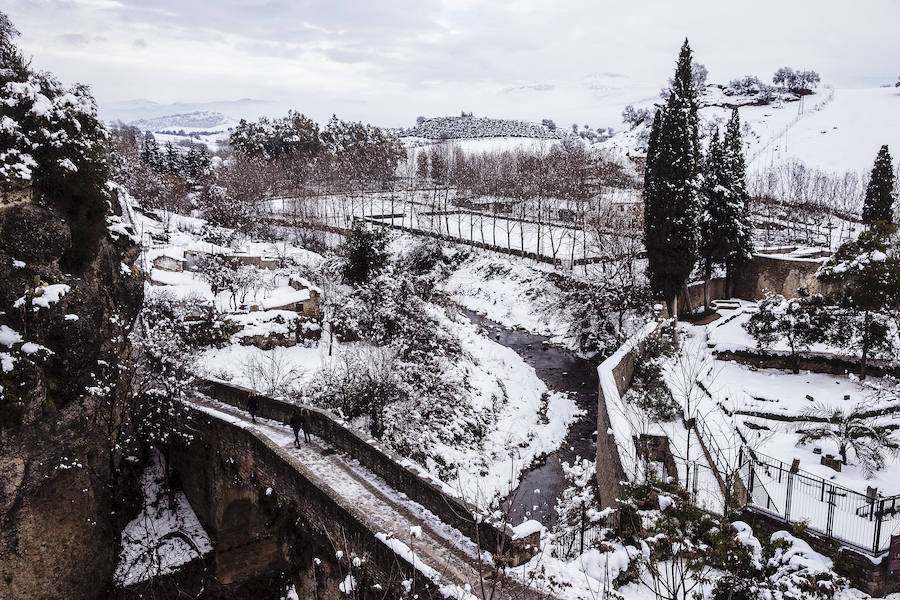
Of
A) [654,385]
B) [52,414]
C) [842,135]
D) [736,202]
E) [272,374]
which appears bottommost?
[654,385]

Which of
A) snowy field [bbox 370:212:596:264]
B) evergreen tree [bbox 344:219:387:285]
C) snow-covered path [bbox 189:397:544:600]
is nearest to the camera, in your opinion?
snow-covered path [bbox 189:397:544:600]

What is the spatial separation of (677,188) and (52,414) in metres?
22.8

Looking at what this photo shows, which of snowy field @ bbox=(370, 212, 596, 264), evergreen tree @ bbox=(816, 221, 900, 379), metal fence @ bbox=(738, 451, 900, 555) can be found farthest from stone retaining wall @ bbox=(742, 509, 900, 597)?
snowy field @ bbox=(370, 212, 596, 264)

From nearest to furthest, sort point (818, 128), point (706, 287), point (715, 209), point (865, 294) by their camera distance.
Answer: point (865, 294) < point (715, 209) < point (706, 287) < point (818, 128)

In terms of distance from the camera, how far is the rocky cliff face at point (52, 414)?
1118 centimetres

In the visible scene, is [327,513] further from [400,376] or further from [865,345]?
[865,345]

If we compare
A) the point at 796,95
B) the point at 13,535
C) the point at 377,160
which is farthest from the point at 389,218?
the point at 796,95

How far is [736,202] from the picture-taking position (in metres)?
28.4

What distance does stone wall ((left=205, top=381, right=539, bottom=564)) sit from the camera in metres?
8.93

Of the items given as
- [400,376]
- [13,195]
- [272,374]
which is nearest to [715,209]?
[400,376]

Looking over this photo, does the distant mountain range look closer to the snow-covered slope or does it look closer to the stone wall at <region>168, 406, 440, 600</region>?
the snow-covered slope

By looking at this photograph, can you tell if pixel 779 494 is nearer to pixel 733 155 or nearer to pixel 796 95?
pixel 733 155

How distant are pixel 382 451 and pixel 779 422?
40.8 ft

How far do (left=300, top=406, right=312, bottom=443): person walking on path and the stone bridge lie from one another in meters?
0.13
